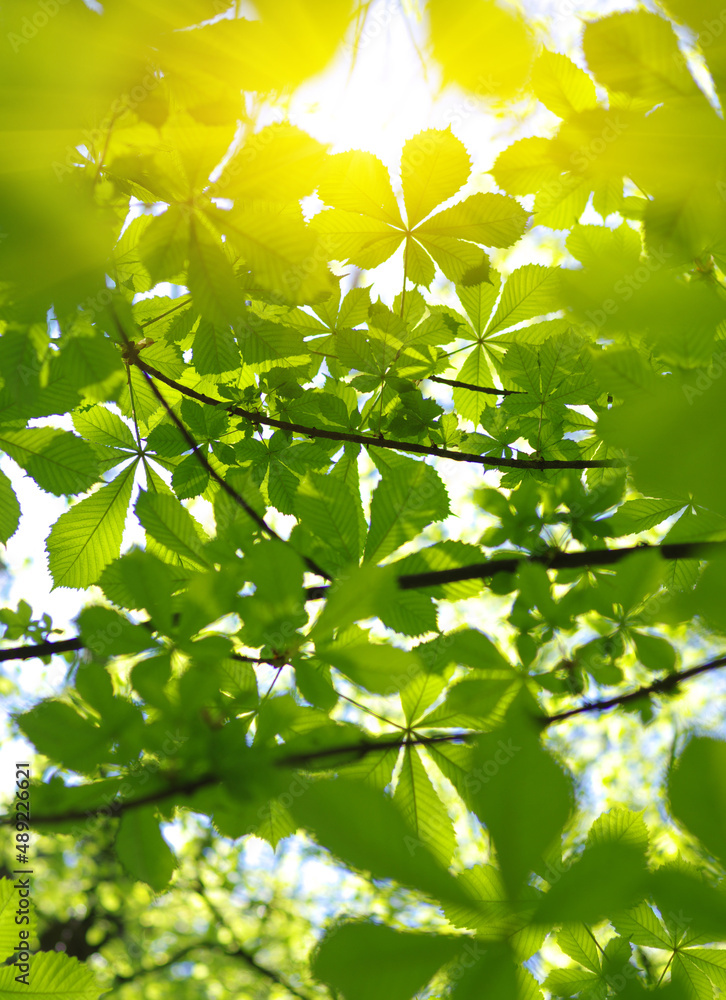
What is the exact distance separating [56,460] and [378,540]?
944 mm

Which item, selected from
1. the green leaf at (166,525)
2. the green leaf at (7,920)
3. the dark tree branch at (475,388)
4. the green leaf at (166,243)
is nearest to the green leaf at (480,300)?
the dark tree branch at (475,388)

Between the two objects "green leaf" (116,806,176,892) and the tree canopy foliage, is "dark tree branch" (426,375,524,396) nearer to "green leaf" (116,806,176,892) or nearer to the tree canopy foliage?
the tree canopy foliage

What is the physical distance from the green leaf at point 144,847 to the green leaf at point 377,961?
381 mm

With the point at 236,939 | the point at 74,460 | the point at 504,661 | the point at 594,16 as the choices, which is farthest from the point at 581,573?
the point at 236,939

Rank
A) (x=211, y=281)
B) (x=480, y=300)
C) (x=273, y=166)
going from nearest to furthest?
(x=273, y=166) < (x=211, y=281) < (x=480, y=300)

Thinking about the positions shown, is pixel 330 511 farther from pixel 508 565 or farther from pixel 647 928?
pixel 647 928

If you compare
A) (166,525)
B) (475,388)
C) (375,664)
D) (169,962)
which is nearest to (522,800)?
(375,664)

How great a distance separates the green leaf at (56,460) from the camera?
4.65 ft

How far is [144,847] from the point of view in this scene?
2.54 ft

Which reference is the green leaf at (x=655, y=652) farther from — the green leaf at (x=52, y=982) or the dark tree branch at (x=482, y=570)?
the green leaf at (x=52, y=982)

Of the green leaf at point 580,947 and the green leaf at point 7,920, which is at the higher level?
the green leaf at point 7,920

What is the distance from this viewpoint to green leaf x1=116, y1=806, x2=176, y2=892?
2.50 feet

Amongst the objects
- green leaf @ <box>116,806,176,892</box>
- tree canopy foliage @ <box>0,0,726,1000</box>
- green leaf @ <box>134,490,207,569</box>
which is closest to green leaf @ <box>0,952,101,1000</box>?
tree canopy foliage @ <box>0,0,726,1000</box>

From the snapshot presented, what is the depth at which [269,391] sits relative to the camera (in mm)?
1710
